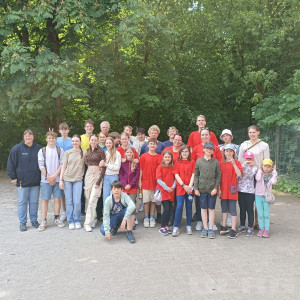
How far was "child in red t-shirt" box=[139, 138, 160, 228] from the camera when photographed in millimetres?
6281

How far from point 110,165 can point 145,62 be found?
8.81 meters

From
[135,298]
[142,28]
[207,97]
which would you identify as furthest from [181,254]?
[207,97]

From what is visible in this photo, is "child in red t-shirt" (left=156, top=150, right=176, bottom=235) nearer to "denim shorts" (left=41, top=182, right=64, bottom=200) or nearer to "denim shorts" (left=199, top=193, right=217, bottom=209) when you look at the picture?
"denim shorts" (left=199, top=193, right=217, bottom=209)

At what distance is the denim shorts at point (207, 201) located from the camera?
222 inches

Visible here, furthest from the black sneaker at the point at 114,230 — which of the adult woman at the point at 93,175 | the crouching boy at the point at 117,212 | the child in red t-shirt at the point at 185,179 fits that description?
the child in red t-shirt at the point at 185,179

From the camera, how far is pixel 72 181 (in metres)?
6.10

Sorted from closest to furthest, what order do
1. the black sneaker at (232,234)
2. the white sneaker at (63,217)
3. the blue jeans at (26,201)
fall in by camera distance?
the black sneaker at (232,234) < the blue jeans at (26,201) < the white sneaker at (63,217)

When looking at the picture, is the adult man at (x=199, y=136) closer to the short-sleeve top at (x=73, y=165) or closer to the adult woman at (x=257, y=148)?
the adult woman at (x=257, y=148)

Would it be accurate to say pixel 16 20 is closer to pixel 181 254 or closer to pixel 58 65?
pixel 58 65

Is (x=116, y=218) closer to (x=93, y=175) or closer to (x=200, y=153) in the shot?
(x=93, y=175)

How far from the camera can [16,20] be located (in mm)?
9258

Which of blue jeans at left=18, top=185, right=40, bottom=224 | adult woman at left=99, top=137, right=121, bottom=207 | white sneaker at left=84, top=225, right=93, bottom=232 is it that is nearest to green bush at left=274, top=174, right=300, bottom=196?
adult woman at left=99, top=137, right=121, bottom=207

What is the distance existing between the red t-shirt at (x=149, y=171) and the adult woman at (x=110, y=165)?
559 millimetres

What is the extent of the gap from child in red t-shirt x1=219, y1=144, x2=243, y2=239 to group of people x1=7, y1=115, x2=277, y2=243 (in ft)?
0.06
